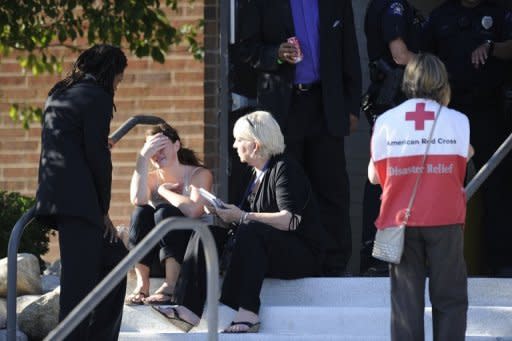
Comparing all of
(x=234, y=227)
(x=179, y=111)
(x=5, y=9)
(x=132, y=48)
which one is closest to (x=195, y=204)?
(x=234, y=227)

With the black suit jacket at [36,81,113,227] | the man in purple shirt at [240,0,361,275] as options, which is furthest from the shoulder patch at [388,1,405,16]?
the black suit jacket at [36,81,113,227]

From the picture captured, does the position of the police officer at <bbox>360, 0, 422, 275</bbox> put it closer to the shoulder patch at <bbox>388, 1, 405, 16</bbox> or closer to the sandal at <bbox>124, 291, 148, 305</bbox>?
the shoulder patch at <bbox>388, 1, 405, 16</bbox>

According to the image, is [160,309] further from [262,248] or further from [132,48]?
[132,48]

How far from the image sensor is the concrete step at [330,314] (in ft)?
24.3

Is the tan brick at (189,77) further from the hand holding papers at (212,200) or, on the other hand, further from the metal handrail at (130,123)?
the hand holding papers at (212,200)

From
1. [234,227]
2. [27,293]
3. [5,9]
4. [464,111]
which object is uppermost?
[5,9]

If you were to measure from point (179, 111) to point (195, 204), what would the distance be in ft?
7.62

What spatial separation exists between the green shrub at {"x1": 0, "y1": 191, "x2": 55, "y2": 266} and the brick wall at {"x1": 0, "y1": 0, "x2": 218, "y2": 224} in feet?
2.31

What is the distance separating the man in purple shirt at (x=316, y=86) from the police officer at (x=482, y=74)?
0.58 metres

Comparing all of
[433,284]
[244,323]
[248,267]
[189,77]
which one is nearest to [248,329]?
[244,323]

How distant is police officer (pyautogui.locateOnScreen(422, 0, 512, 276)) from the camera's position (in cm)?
852

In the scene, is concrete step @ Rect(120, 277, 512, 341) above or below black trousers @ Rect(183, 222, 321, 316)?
below

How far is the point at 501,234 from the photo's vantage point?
8.64 m

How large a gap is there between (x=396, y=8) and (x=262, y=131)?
124cm
